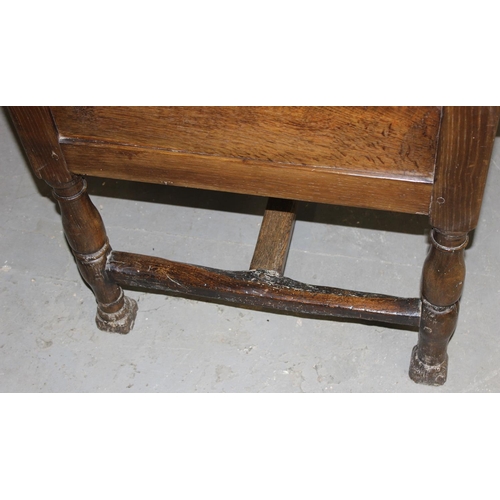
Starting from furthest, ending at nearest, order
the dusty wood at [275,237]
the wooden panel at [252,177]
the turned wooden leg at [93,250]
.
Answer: the dusty wood at [275,237]
the turned wooden leg at [93,250]
the wooden panel at [252,177]

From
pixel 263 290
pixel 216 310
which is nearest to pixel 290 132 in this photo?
pixel 263 290

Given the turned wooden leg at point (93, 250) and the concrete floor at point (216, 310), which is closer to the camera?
the turned wooden leg at point (93, 250)

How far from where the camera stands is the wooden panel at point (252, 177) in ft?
3.98

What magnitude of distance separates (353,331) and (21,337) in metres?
0.79

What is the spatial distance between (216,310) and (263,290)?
331 millimetres

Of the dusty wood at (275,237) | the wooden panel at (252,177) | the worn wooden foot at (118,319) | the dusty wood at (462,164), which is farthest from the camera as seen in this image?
the worn wooden foot at (118,319)

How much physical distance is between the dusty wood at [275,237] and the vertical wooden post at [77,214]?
33 cm

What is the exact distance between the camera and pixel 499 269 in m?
1.83

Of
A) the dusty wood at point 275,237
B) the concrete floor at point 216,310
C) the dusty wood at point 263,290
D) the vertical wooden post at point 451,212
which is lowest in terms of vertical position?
the concrete floor at point 216,310

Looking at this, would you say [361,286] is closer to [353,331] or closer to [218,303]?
[353,331]

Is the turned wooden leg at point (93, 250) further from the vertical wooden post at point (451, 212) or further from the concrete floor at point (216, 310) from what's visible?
the vertical wooden post at point (451, 212)

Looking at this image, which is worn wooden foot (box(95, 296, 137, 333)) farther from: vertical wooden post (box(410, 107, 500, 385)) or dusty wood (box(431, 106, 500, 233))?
dusty wood (box(431, 106, 500, 233))

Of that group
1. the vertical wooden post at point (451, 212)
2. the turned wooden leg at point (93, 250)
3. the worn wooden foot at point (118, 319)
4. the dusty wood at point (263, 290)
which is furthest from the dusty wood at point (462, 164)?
the worn wooden foot at point (118, 319)

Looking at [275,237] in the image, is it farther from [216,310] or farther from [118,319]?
[118,319]
